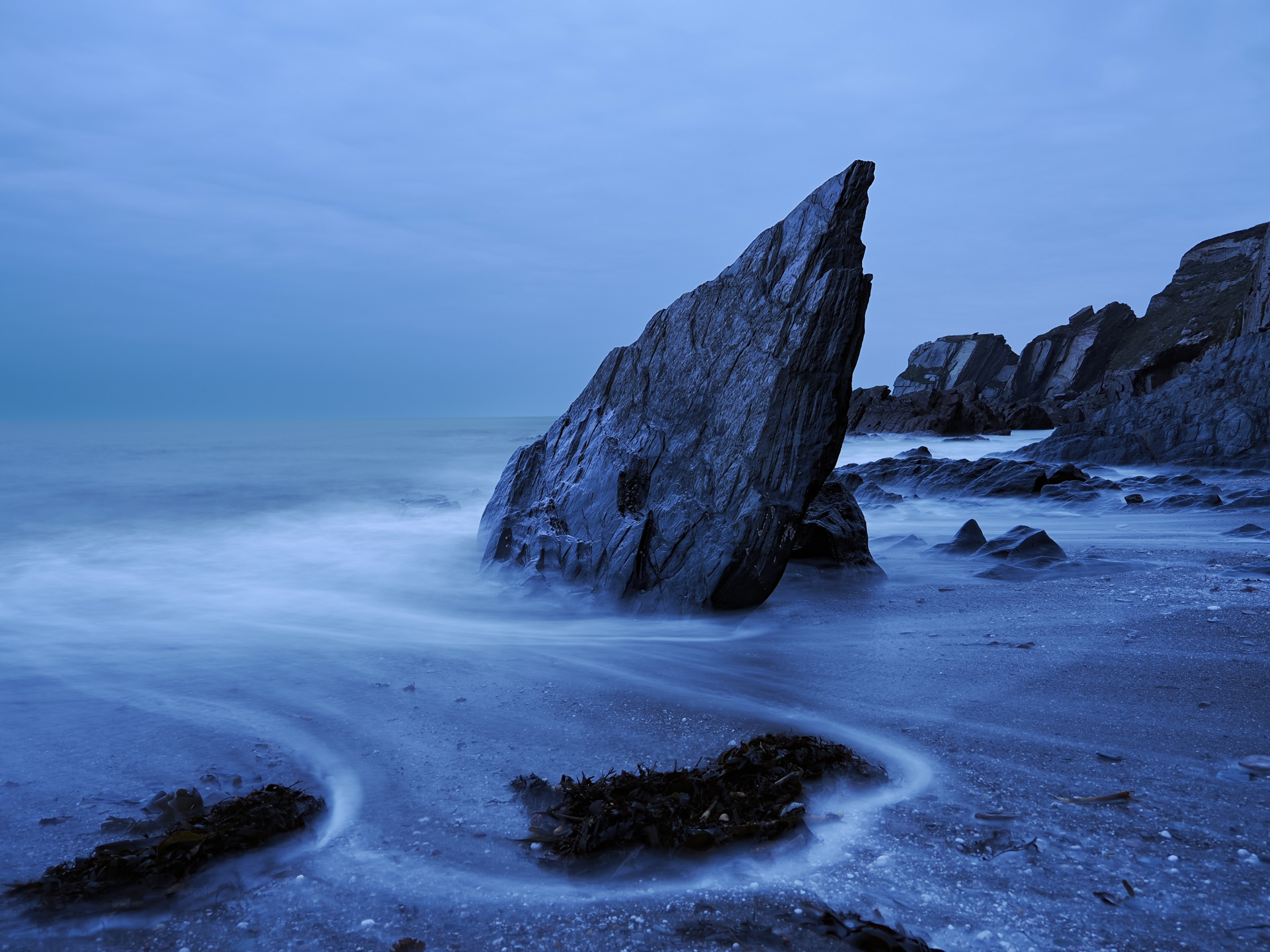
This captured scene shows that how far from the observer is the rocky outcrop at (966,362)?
270ft

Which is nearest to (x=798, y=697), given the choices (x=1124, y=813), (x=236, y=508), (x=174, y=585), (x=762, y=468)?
(x=1124, y=813)

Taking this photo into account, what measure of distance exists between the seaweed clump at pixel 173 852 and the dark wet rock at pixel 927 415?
41787mm

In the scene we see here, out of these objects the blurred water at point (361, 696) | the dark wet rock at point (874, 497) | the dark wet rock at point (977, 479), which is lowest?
the blurred water at point (361, 696)

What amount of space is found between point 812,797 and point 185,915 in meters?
1.92

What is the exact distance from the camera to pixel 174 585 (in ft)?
23.5

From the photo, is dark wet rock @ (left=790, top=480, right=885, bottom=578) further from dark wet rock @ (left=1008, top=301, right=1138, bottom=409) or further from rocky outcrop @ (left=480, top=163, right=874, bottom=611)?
dark wet rock @ (left=1008, top=301, right=1138, bottom=409)

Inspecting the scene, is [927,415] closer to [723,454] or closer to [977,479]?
[977,479]

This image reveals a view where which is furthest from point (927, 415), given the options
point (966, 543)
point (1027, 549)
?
point (1027, 549)

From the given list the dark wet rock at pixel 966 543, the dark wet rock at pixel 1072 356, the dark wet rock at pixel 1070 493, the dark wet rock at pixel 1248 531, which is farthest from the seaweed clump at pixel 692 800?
the dark wet rock at pixel 1072 356

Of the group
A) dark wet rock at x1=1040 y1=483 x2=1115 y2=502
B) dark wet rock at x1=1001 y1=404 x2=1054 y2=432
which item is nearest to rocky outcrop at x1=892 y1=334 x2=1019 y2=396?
dark wet rock at x1=1001 y1=404 x2=1054 y2=432

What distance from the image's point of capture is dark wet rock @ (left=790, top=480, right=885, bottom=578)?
6723 mm

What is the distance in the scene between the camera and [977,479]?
46.6 feet

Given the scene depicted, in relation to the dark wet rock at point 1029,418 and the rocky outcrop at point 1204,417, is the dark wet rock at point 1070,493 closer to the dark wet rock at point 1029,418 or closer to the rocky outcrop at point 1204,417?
the rocky outcrop at point 1204,417

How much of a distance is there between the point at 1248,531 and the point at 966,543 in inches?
130
